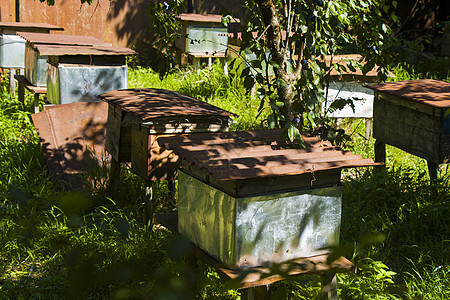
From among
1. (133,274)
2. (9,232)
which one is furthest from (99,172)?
(133,274)

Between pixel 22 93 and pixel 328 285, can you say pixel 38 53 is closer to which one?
pixel 22 93

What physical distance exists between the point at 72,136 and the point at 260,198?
3624mm

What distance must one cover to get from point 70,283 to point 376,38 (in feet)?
12.1

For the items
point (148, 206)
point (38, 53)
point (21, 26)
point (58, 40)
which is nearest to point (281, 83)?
A: point (148, 206)

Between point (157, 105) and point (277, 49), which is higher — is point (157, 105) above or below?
below

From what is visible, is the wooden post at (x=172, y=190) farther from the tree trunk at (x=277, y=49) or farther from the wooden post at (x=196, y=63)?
the wooden post at (x=196, y=63)

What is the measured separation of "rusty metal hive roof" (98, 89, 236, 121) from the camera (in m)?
3.97

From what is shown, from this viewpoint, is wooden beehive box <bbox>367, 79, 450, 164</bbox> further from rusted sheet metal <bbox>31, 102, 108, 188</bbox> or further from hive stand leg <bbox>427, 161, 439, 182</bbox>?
rusted sheet metal <bbox>31, 102, 108, 188</bbox>

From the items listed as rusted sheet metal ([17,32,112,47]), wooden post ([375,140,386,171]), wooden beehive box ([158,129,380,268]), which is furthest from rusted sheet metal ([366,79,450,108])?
rusted sheet metal ([17,32,112,47])

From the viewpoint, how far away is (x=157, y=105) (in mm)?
4172

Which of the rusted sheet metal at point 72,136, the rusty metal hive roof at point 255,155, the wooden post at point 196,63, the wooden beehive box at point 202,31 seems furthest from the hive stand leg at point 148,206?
the wooden post at point 196,63

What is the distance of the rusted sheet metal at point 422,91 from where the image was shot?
15.0ft

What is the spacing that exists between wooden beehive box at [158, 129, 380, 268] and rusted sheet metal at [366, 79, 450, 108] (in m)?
1.91

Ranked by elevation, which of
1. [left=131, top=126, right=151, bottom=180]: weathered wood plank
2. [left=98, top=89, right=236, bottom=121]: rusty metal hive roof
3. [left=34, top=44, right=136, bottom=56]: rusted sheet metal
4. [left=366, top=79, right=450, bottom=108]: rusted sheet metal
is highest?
[left=34, top=44, right=136, bottom=56]: rusted sheet metal
